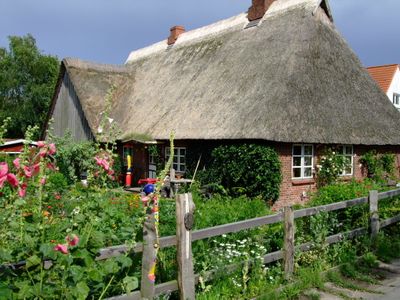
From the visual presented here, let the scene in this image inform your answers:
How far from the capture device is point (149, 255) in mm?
3975

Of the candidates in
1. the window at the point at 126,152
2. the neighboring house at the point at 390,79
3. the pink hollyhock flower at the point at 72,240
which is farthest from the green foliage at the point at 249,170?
the neighboring house at the point at 390,79

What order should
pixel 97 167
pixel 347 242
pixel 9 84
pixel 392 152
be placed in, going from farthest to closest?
pixel 9 84 → pixel 392 152 → pixel 347 242 → pixel 97 167

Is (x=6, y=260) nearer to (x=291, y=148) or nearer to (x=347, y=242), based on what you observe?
(x=347, y=242)

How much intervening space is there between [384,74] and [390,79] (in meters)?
0.95

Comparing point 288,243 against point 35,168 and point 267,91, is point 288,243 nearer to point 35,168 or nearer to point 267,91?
point 35,168

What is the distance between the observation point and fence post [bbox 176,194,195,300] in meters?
4.28

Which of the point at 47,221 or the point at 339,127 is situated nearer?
the point at 47,221

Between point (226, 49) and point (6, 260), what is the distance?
17.0 m

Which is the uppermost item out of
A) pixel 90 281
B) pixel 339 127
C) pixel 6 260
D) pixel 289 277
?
pixel 339 127

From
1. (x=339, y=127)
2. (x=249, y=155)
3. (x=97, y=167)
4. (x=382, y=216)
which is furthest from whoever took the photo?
(x=339, y=127)

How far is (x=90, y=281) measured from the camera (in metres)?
3.51

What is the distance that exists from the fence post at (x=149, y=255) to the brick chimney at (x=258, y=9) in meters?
16.7

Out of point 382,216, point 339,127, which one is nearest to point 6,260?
point 382,216

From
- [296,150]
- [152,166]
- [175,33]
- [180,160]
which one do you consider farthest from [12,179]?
[175,33]
